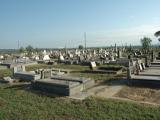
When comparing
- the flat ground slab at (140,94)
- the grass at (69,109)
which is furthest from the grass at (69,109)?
the flat ground slab at (140,94)

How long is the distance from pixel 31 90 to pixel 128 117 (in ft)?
20.1

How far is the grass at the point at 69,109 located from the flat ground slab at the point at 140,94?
1025 mm

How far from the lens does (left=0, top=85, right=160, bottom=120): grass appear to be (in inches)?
273

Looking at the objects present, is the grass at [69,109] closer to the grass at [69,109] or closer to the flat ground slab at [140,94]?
the grass at [69,109]

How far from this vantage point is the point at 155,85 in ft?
35.8

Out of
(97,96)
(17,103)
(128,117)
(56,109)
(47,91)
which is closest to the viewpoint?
(128,117)

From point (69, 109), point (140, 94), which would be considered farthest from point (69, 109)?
point (140, 94)

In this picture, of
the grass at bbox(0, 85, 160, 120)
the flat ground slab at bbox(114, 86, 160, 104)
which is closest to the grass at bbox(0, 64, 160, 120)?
the grass at bbox(0, 85, 160, 120)

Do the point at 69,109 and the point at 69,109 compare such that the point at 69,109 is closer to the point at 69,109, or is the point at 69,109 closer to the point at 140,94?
the point at 69,109

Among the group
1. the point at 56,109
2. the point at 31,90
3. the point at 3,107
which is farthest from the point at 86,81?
the point at 3,107

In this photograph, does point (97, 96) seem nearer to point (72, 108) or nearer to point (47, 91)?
point (72, 108)

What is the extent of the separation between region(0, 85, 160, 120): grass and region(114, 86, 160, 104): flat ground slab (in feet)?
3.36

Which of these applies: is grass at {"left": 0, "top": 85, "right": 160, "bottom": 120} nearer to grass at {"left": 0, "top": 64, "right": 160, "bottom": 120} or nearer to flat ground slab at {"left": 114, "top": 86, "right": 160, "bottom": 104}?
grass at {"left": 0, "top": 64, "right": 160, "bottom": 120}

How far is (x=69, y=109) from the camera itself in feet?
25.5
